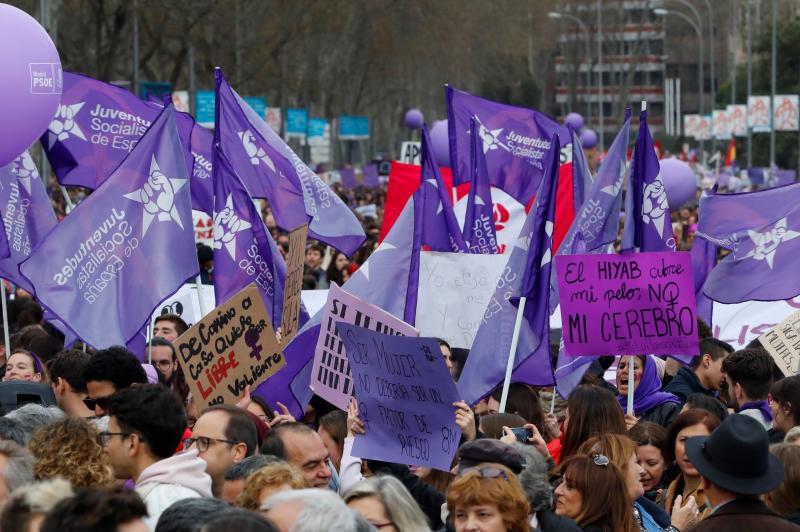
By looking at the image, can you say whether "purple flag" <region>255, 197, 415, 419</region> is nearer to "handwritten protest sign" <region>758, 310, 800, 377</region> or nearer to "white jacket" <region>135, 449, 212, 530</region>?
"handwritten protest sign" <region>758, 310, 800, 377</region>

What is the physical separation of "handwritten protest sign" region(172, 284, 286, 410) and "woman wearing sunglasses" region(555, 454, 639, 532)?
7.21ft

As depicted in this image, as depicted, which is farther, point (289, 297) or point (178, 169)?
point (178, 169)

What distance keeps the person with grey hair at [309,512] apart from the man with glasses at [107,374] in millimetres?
2390

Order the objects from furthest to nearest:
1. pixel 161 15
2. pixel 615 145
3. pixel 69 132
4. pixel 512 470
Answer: pixel 161 15, pixel 69 132, pixel 615 145, pixel 512 470

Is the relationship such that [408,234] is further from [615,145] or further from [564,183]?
[564,183]

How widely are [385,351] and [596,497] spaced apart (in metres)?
1.29

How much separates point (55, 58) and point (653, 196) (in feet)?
11.4

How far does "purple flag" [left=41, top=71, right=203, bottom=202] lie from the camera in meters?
11.6

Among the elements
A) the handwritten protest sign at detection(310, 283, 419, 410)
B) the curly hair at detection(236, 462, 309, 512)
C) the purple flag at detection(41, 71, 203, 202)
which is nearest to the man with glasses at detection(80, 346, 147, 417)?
the handwritten protest sign at detection(310, 283, 419, 410)

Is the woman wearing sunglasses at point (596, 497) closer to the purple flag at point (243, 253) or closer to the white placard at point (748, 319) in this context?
the purple flag at point (243, 253)

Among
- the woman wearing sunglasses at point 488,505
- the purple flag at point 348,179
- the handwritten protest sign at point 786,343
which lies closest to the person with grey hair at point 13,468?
the woman wearing sunglasses at point 488,505

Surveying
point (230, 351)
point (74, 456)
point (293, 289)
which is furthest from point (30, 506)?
point (293, 289)

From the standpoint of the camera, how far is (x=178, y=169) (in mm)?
10008

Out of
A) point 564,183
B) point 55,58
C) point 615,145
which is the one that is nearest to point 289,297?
point 55,58
